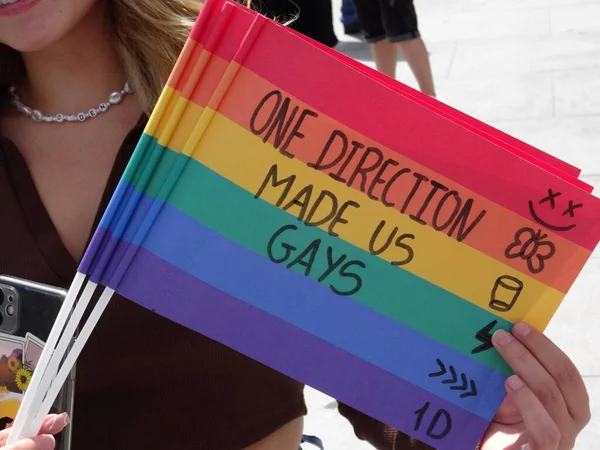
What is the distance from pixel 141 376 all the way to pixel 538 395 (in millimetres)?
657

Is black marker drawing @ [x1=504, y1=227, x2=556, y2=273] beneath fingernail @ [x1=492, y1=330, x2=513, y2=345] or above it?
above

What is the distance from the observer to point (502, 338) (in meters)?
1.19

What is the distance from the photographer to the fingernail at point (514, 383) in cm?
121

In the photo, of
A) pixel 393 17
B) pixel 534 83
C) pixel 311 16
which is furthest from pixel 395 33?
pixel 311 16

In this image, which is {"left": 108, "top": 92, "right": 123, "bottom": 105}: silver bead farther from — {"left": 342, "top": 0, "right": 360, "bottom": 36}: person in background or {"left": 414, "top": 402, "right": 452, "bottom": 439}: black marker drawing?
{"left": 342, "top": 0, "right": 360, "bottom": 36}: person in background

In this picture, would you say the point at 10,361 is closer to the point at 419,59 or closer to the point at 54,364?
the point at 54,364

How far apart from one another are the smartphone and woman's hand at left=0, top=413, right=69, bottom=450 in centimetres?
9

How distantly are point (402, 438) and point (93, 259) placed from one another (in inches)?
22.3

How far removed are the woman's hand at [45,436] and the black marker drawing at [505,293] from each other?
0.54m

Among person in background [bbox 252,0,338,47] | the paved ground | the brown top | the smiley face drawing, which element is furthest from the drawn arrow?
person in background [bbox 252,0,338,47]

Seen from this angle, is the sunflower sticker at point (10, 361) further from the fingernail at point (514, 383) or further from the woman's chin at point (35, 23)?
the fingernail at point (514, 383)

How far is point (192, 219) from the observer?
1.20m

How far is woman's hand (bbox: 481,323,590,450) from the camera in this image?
120cm

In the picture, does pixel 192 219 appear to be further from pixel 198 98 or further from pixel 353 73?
pixel 353 73
